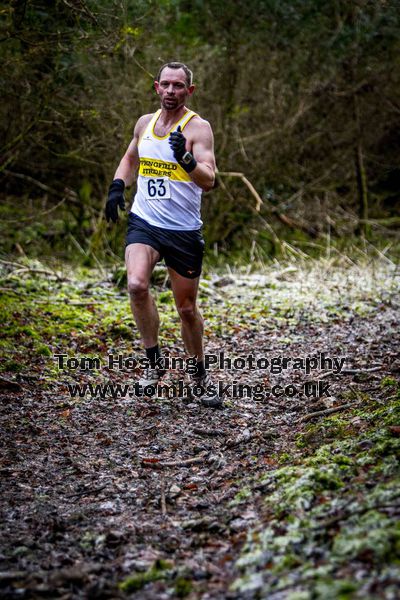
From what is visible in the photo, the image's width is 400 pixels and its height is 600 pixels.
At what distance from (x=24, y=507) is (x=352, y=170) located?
1181cm

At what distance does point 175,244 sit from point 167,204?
0.29 m

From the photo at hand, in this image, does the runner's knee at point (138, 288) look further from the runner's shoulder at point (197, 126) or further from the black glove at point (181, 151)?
the runner's shoulder at point (197, 126)

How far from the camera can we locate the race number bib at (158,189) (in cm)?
458

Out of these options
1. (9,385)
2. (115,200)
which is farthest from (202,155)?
(9,385)

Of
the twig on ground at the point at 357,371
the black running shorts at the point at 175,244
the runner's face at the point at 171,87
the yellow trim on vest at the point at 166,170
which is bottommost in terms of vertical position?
the twig on ground at the point at 357,371

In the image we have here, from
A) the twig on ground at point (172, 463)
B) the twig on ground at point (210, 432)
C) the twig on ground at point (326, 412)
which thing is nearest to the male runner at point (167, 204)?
the twig on ground at point (210, 432)

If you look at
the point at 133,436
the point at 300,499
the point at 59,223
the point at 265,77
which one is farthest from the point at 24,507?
the point at 265,77

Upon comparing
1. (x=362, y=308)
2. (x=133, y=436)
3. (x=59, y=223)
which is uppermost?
(x=59, y=223)

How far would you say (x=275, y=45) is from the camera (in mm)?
12164

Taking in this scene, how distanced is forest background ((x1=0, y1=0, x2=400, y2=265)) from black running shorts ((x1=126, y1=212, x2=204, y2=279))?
166 inches

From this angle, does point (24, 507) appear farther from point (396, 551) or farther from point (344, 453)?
point (396, 551)

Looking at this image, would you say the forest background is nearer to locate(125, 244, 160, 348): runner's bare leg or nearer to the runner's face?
the runner's face

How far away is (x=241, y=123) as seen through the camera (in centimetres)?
1159

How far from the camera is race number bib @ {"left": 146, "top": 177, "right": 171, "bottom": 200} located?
4.58m
